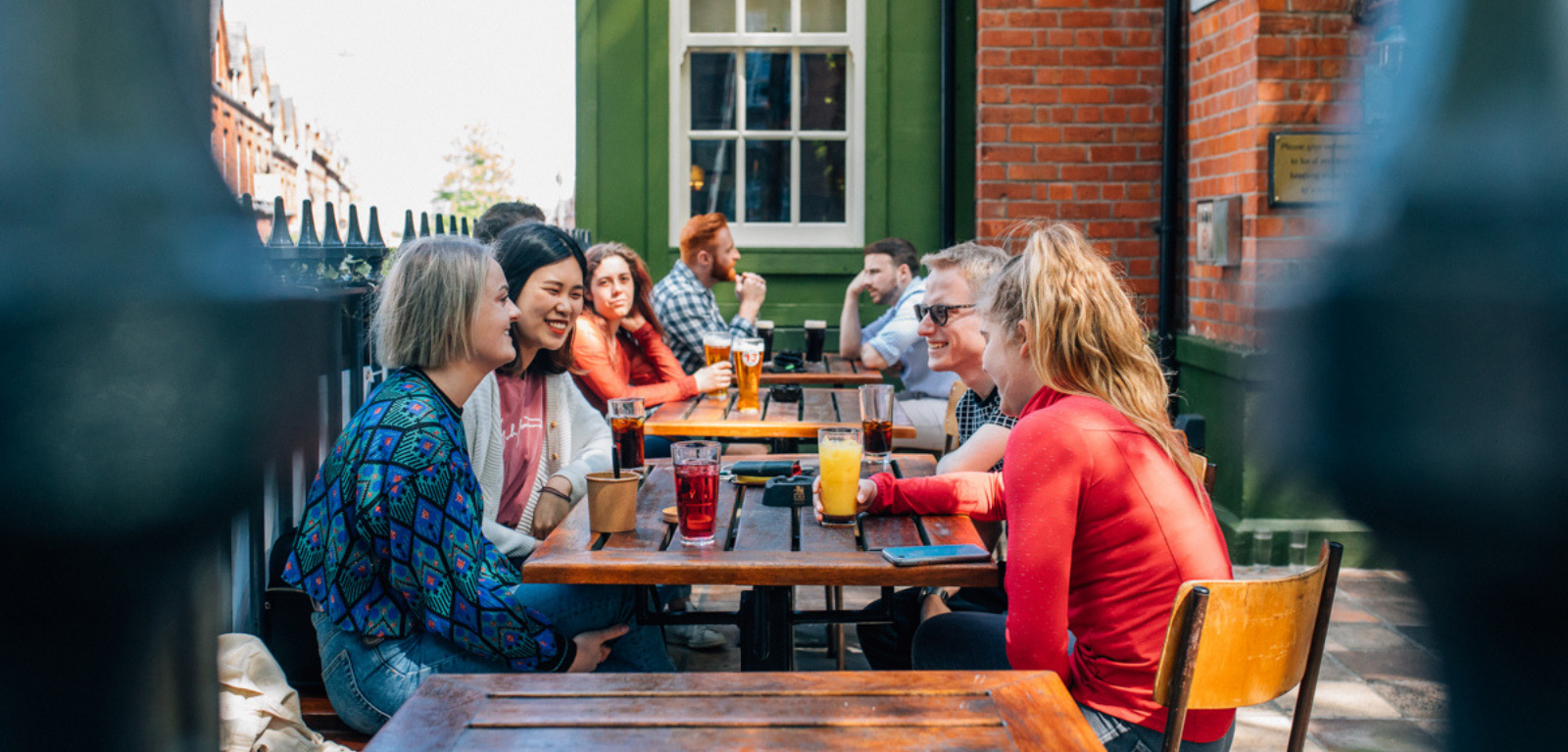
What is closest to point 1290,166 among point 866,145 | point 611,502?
point 866,145

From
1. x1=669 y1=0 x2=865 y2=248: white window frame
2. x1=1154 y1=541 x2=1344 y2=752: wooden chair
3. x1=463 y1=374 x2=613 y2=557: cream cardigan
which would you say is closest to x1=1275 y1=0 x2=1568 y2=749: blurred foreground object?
x1=1154 y1=541 x2=1344 y2=752: wooden chair

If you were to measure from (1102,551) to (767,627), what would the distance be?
2.44 feet

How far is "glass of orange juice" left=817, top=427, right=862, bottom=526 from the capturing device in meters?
2.16

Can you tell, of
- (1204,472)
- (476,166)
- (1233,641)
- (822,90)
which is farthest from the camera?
(476,166)

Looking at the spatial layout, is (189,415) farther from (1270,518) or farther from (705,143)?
(705,143)

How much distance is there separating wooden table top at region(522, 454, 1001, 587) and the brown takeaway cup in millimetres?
19

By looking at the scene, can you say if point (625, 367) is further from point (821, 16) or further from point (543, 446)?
point (821, 16)

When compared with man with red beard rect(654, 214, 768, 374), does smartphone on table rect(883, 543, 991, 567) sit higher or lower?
lower

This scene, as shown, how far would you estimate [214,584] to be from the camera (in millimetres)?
283

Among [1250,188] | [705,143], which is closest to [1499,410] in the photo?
[1250,188]

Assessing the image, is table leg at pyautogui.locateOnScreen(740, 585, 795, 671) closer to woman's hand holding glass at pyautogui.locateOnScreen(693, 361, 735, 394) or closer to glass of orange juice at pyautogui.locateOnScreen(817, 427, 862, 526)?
glass of orange juice at pyautogui.locateOnScreen(817, 427, 862, 526)

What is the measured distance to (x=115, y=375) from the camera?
0.25m

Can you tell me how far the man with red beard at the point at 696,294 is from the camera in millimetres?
5031

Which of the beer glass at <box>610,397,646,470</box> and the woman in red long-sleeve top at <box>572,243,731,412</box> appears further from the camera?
the woman in red long-sleeve top at <box>572,243,731,412</box>
